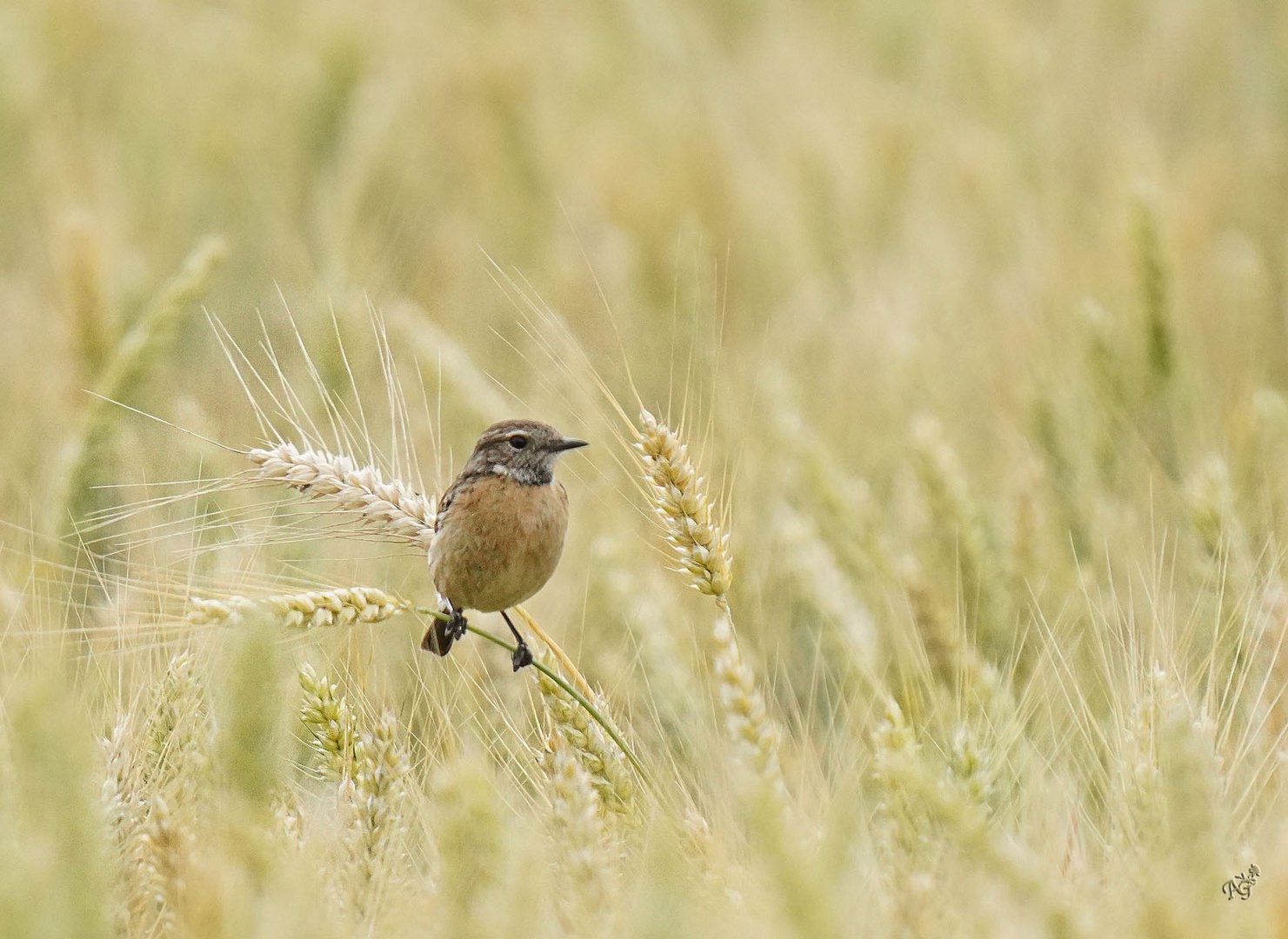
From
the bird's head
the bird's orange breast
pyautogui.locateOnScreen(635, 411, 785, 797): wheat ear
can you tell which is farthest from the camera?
the bird's head

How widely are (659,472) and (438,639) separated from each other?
2.01ft

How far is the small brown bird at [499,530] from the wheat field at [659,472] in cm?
8

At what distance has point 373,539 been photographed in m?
2.23

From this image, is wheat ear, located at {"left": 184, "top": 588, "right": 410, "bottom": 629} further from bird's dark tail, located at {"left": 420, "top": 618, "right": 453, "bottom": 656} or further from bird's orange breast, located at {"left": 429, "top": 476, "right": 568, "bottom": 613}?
bird's dark tail, located at {"left": 420, "top": 618, "right": 453, "bottom": 656}

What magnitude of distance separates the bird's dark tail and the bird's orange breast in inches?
2.8

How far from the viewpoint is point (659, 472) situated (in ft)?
6.08

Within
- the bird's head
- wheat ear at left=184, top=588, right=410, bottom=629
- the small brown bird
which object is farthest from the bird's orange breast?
wheat ear at left=184, top=588, right=410, bottom=629

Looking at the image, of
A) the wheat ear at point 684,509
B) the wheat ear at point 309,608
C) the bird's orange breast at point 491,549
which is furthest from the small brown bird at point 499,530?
the wheat ear at point 684,509

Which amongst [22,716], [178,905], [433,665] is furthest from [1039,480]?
[22,716]

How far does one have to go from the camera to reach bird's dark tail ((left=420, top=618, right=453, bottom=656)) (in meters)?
2.24

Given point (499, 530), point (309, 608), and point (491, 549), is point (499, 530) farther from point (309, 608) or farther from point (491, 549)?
point (309, 608)

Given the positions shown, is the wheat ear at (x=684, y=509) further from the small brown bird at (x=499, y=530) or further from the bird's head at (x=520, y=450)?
the bird's head at (x=520, y=450)

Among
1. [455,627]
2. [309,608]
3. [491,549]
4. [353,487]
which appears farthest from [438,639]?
[309,608]

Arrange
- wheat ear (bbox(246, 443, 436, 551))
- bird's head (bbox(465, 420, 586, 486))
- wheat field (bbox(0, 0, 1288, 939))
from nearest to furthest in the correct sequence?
wheat field (bbox(0, 0, 1288, 939)) → wheat ear (bbox(246, 443, 436, 551)) → bird's head (bbox(465, 420, 586, 486))
